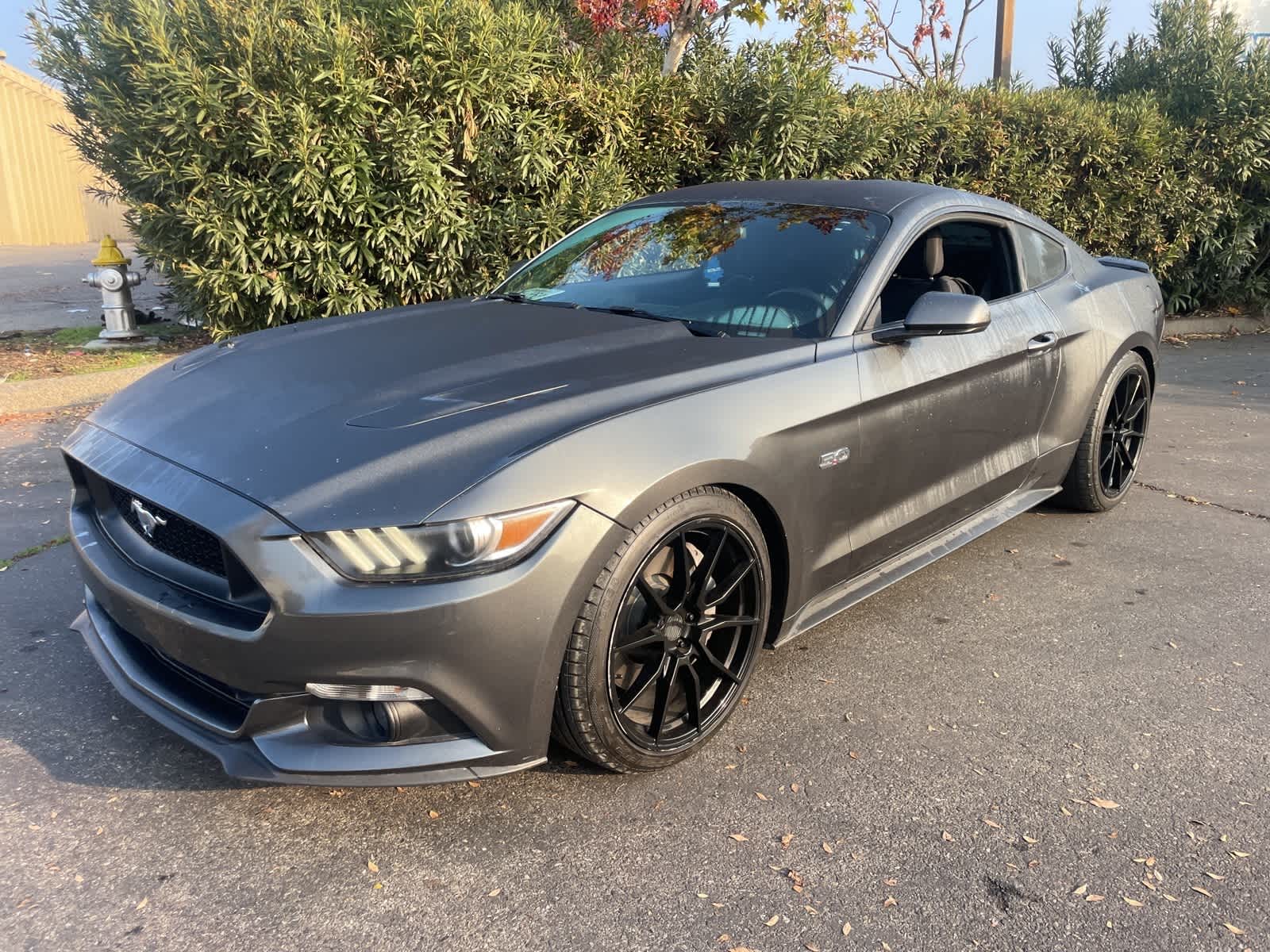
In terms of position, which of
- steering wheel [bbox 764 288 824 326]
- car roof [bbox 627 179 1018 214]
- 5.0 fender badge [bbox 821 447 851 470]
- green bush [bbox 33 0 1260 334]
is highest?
green bush [bbox 33 0 1260 334]

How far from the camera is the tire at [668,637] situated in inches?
93.9

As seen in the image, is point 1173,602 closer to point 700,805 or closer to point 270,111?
point 700,805

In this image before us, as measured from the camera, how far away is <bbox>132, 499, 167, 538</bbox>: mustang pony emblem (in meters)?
2.44

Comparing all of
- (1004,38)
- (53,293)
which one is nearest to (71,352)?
(53,293)

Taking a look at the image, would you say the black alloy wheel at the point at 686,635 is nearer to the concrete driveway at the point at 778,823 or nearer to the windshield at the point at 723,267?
the concrete driveway at the point at 778,823

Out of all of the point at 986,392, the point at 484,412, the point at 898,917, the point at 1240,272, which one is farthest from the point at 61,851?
the point at 1240,272

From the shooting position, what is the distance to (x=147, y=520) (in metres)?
2.47

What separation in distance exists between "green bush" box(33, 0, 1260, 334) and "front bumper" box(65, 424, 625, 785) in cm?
451

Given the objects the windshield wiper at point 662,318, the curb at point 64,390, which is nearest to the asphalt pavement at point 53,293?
the curb at point 64,390

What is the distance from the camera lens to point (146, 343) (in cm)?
912

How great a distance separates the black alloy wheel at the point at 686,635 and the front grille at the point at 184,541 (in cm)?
95

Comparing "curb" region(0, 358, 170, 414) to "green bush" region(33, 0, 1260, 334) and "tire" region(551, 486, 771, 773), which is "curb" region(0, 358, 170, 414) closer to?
"green bush" region(33, 0, 1260, 334)

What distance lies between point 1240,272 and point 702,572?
11.1 meters

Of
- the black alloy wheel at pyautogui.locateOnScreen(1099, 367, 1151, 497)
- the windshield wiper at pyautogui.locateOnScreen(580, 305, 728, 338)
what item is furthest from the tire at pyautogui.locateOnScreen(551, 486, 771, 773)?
the black alloy wheel at pyautogui.locateOnScreen(1099, 367, 1151, 497)
